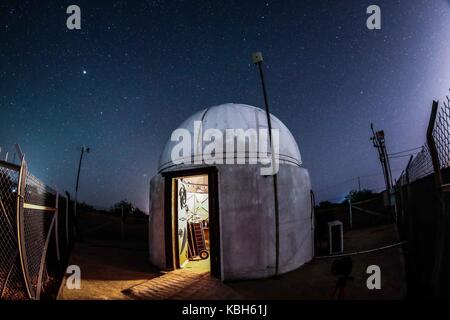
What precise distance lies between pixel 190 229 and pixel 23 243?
5719 millimetres

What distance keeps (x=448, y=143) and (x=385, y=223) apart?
10603 mm

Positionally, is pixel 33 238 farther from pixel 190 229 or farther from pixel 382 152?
pixel 382 152

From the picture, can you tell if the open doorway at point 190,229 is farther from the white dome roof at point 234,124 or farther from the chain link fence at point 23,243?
the chain link fence at point 23,243

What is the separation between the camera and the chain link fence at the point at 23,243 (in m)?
3.21

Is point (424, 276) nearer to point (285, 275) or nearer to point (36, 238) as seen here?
point (285, 275)

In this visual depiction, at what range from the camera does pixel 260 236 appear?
5.80 metres

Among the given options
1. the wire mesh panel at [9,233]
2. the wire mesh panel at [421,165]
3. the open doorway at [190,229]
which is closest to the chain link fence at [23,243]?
the wire mesh panel at [9,233]

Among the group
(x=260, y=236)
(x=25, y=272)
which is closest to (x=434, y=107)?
(x=260, y=236)

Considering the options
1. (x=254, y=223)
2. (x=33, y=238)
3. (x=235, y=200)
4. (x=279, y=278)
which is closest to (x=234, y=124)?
(x=235, y=200)

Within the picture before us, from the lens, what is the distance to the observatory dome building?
5.73 m

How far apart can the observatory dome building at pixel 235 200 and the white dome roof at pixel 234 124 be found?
0.11 ft

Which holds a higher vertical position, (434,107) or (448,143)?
(434,107)

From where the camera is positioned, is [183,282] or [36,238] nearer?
[36,238]

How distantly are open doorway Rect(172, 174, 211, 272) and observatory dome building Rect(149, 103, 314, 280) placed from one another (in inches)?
1.3
